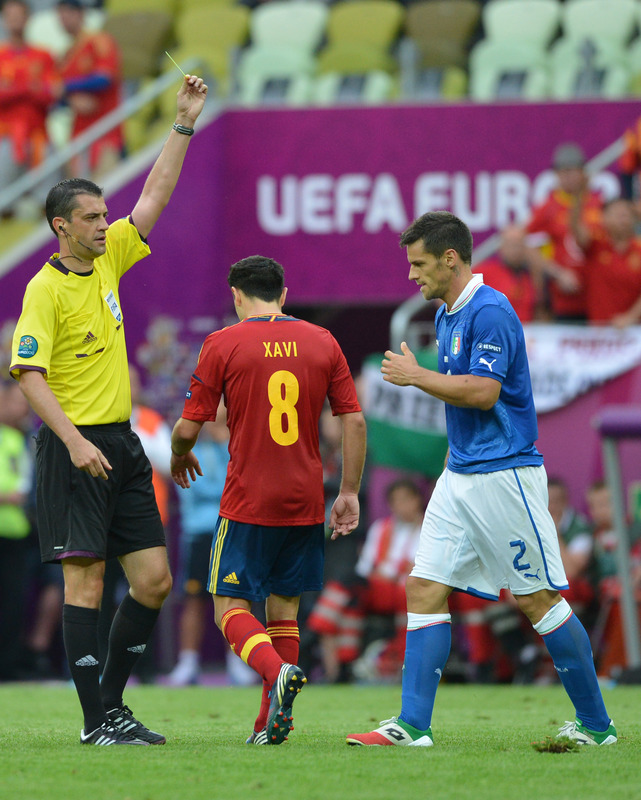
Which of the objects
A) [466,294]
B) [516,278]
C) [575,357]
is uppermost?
[516,278]

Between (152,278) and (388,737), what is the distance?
27.2 feet

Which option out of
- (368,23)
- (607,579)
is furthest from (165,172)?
(368,23)

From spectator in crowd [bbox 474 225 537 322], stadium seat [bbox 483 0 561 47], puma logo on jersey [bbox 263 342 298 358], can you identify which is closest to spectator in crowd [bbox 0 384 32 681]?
spectator in crowd [bbox 474 225 537 322]

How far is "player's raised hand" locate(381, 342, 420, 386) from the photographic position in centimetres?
536

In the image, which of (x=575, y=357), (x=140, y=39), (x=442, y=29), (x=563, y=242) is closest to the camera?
(x=575, y=357)

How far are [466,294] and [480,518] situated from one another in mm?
A: 890

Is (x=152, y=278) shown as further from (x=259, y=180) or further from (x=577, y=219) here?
(x=577, y=219)

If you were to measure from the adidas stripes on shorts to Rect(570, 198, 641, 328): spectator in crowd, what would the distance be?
594 centimetres

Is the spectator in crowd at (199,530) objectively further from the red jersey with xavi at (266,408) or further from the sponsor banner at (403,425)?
the red jersey with xavi at (266,408)

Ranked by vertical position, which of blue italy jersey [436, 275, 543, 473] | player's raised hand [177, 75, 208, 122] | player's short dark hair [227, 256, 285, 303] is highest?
player's raised hand [177, 75, 208, 122]

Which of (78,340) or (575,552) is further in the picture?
(575,552)

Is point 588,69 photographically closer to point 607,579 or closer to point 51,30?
point 607,579

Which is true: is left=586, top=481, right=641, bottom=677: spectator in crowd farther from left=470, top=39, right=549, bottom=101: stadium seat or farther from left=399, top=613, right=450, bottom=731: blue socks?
left=470, top=39, right=549, bottom=101: stadium seat

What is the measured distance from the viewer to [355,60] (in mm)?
15961
